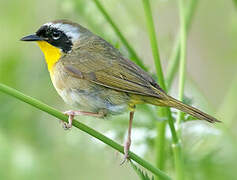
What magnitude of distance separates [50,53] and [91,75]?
15.2 inches

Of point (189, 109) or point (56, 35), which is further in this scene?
point (56, 35)

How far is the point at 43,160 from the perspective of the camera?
413 centimetres

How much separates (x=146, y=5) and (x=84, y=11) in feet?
2.66

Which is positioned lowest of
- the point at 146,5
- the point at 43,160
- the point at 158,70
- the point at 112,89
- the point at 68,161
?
the point at 68,161

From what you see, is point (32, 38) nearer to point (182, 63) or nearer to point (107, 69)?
point (107, 69)

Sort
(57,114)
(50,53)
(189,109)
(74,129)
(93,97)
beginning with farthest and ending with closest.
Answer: (74,129) → (50,53) → (93,97) → (189,109) → (57,114)

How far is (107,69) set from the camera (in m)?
3.85

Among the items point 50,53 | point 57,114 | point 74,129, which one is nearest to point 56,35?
point 50,53

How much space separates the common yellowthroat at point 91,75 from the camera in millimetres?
3639

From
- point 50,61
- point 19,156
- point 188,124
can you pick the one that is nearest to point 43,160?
point 19,156

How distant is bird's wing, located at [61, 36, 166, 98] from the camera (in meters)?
3.62

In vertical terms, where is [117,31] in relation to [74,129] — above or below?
above

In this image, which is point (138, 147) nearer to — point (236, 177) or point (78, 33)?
point (236, 177)

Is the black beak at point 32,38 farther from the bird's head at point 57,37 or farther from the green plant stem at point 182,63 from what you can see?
the green plant stem at point 182,63
